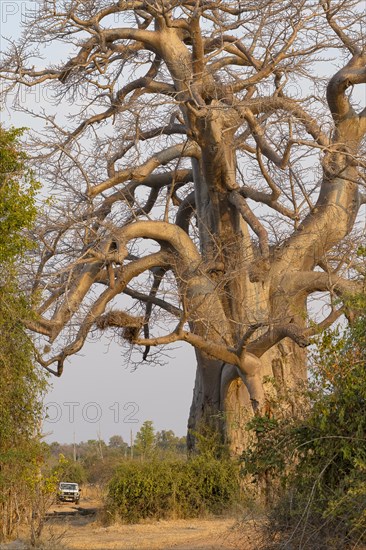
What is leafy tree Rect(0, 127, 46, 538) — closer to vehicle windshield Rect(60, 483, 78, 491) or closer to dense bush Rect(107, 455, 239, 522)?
dense bush Rect(107, 455, 239, 522)

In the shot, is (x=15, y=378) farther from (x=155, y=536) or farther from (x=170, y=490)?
(x=170, y=490)

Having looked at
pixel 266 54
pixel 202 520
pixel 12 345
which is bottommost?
pixel 202 520

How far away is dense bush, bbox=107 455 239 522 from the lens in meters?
13.2

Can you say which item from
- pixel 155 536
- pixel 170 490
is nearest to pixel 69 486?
pixel 170 490

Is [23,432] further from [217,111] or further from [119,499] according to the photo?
[217,111]

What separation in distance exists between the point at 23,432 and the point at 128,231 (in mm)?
3966

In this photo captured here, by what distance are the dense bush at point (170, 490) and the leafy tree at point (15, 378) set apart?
2.66 m

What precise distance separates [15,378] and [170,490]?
352cm

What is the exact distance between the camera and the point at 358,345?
26.2 feet

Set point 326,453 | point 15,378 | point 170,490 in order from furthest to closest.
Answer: point 170,490 < point 15,378 < point 326,453

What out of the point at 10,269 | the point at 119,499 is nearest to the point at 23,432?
the point at 10,269

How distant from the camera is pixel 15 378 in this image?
10578 mm

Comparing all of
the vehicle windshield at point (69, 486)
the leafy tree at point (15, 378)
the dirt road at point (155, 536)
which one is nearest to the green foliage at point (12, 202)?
the leafy tree at point (15, 378)

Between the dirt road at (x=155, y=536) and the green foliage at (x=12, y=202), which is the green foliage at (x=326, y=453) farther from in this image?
the green foliage at (x=12, y=202)
